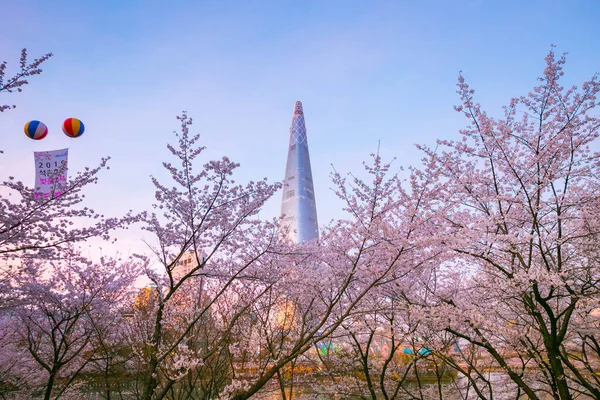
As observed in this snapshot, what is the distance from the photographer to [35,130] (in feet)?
32.8

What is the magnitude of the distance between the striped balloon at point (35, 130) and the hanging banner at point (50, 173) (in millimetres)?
2820

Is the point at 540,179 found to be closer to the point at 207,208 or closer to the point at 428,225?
the point at 428,225

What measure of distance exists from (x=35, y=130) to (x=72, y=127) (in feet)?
3.99

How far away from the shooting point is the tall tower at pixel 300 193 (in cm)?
6806

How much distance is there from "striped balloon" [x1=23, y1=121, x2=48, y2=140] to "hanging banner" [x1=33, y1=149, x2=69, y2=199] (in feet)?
9.25

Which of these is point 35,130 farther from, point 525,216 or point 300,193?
point 300,193

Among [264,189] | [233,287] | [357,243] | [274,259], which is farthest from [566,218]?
[233,287]

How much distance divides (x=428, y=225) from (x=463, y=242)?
976 mm

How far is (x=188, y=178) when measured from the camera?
7207 millimetres

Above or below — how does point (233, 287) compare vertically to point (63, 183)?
below

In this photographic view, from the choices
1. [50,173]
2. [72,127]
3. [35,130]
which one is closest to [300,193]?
[72,127]

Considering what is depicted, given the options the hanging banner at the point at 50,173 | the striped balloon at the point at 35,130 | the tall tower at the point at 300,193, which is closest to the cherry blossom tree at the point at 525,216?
the hanging banner at the point at 50,173

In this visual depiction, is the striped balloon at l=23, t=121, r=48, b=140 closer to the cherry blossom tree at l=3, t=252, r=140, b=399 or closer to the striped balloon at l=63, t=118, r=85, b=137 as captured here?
the striped balloon at l=63, t=118, r=85, b=137

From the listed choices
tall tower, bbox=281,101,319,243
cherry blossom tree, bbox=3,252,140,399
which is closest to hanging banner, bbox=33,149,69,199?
cherry blossom tree, bbox=3,252,140,399
